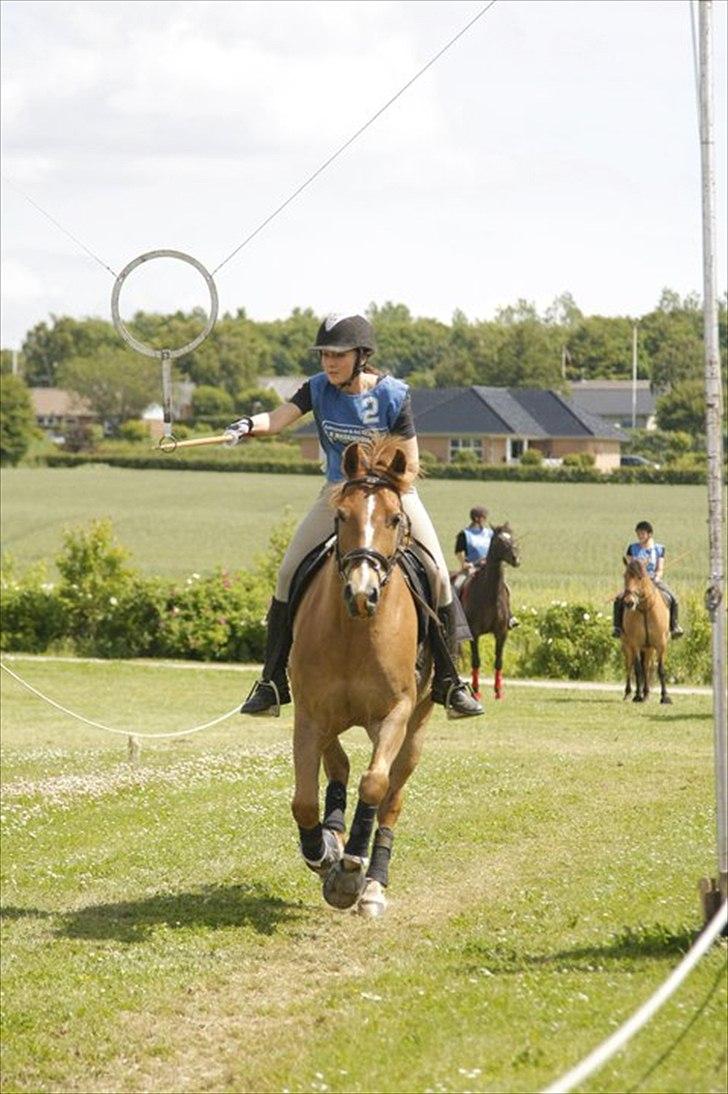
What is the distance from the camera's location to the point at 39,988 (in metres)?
10.3

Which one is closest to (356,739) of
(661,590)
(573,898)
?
(661,590)

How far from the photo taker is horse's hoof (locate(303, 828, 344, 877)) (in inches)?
452

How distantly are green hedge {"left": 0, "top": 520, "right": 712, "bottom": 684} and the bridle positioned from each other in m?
26.8

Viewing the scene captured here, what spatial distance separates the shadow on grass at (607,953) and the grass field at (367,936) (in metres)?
0.02

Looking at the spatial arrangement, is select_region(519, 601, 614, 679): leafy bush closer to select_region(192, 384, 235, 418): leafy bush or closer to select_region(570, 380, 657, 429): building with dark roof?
select_region(192, 384, 235, 418): leafy bush

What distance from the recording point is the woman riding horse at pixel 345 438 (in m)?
10.8

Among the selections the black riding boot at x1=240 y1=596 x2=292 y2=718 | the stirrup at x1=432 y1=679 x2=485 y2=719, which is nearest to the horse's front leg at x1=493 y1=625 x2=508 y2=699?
the stirrup at x1=432 y1=679 x2=485 y2=719

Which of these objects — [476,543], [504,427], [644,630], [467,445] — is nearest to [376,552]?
[476,543]

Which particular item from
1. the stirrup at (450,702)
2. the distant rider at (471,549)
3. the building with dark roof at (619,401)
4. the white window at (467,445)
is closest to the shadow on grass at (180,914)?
the stirrup at (450,702)

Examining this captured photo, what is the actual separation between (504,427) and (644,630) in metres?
83.7

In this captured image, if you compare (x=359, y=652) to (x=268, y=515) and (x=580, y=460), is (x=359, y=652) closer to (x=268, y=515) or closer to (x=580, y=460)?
(x=268, y=515)

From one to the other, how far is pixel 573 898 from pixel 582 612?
2672 cm

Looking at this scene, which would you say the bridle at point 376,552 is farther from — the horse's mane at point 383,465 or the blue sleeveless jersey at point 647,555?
the blue sleeveless jersey at point 647,555

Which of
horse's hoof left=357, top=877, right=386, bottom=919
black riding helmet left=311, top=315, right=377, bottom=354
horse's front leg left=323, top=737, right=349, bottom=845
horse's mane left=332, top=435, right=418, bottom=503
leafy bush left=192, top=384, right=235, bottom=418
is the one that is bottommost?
horse's hoof left=357, top=877, right=386, bottom=919
